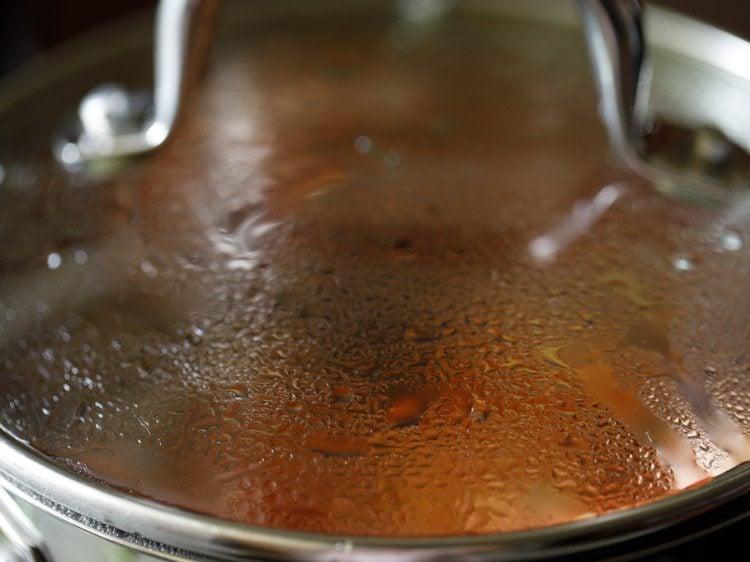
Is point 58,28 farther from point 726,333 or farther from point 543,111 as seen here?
point 726,333

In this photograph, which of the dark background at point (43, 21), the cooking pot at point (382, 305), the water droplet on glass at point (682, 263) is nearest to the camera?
the cooking pot at point (382, 305)

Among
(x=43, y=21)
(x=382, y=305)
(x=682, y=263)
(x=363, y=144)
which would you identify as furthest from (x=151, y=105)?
(x=43, y=21)

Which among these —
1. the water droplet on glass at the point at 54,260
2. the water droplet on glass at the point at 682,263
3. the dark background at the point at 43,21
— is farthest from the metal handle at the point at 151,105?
the dark background at the point at 43,21

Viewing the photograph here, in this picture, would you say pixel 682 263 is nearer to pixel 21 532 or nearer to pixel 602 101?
pixel 602 101

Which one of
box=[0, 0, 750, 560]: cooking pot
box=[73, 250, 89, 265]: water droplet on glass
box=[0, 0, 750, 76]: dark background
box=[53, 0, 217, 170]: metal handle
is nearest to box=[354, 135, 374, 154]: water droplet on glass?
box=[0, 0, 750, 560]: cooking pot

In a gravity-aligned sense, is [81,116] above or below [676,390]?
above

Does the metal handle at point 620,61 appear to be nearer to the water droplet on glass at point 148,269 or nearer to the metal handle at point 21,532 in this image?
the water droplet on glass at point 148,269

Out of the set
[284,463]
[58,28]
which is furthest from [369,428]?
[58,28]
